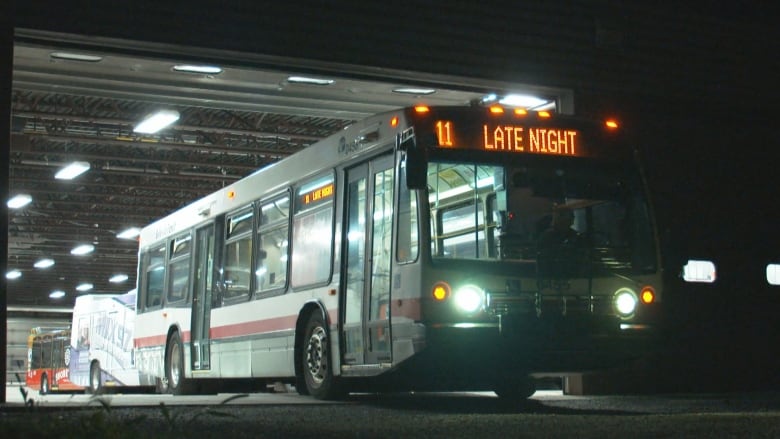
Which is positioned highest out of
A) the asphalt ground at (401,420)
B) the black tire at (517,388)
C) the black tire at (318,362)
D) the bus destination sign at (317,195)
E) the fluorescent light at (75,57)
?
the fluorescent light at (75,57)

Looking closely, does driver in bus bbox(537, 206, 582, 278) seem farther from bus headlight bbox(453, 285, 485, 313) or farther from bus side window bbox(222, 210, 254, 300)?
bus side window bbox(222, 210, 254, 300)

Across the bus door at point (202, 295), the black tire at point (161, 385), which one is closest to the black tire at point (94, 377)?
the black tire at point (161, 385)

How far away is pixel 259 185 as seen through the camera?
1486 centimetres

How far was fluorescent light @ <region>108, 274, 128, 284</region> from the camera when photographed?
49.8m

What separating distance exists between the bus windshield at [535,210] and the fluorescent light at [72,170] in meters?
17.4

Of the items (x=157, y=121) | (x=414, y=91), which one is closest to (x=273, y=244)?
(x=414, y=91)

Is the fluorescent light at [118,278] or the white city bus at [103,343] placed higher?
the fluorescent light at [118,278]

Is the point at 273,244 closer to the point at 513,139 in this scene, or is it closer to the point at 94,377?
the point at 513,139

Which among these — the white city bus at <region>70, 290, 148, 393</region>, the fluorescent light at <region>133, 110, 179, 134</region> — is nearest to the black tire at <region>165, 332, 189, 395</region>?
the white city bus at <region>70, 290, 148, 393</region>

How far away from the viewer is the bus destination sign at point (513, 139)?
10883 millimetres

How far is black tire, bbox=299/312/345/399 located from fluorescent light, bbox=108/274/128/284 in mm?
38276

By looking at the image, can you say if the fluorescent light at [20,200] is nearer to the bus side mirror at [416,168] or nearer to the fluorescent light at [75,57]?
the fluorescent light at [75,57]

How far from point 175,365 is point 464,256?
8.44 meters

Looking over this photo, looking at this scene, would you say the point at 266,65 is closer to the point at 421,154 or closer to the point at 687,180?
the point at 421,154
